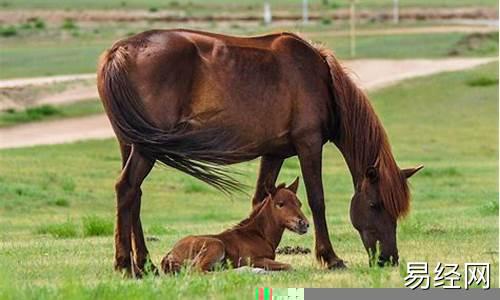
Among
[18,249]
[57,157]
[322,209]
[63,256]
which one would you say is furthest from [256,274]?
[57,157]

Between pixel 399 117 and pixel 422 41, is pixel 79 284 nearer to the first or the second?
pixel 399 117

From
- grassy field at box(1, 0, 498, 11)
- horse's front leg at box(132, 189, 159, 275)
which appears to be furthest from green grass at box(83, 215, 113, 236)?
grassy field at box(1, 0, 498, 11)

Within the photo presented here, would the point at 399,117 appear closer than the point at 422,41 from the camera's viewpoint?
Yes

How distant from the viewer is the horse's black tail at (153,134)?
35.6 feet

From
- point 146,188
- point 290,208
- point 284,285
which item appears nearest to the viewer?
point 284,285

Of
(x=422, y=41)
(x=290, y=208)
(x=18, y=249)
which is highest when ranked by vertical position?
(x=290, y=208)

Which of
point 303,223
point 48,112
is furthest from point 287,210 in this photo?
point 48,112

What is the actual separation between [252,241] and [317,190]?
79 centimetres

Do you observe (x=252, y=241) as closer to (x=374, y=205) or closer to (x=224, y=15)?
(x=374, y=205)

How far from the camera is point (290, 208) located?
448 inches

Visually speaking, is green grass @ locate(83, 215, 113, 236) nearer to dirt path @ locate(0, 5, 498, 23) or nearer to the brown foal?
the brown foal

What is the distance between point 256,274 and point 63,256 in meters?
2.54

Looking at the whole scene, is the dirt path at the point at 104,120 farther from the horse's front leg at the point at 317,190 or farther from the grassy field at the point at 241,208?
the horse's front leg at the point at 317,190

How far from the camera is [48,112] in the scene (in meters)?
32.9
